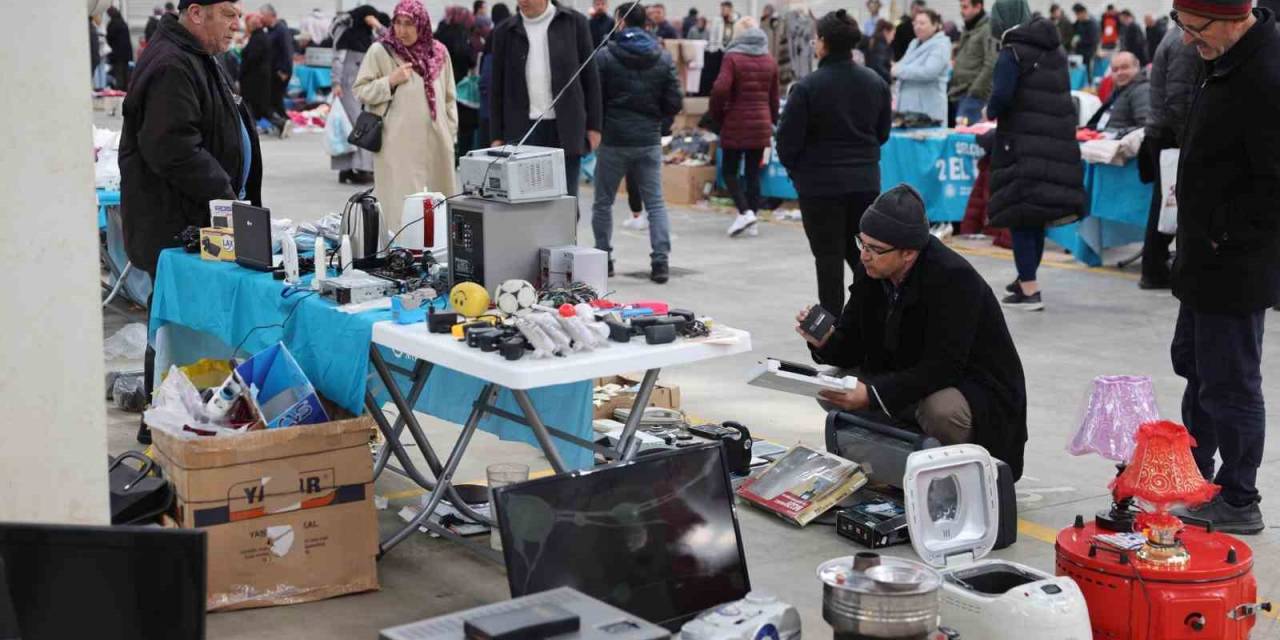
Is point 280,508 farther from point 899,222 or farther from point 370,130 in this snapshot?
point 370,130

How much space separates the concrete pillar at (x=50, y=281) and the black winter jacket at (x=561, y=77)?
4719mm

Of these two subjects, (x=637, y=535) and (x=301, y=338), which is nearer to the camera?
(x=637, y=535)

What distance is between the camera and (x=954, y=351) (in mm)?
4359

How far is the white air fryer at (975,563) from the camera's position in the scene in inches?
129

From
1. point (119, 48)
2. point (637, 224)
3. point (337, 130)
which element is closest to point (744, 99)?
point (637, 224)

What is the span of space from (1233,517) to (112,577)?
3108 mm

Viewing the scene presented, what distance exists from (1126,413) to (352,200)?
232 cm

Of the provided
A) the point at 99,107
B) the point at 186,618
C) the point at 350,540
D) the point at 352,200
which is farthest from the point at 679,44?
the point at 186,618

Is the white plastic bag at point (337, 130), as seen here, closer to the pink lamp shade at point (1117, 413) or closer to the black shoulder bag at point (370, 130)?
the black shoulder bag at point (370, 130)

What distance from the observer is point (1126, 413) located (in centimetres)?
418

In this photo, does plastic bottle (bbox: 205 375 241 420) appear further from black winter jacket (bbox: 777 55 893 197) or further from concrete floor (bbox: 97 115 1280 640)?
black winter jacket (bbox: 777 55 893 197)

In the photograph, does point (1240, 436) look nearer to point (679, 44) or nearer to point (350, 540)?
point (350, 540)

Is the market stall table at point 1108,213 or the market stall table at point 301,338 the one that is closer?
the market stall table at point 301,338

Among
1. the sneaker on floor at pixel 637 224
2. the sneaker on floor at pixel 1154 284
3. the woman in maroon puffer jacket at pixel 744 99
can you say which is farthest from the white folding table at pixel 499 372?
the sneaker on floor at pixel 637 224
